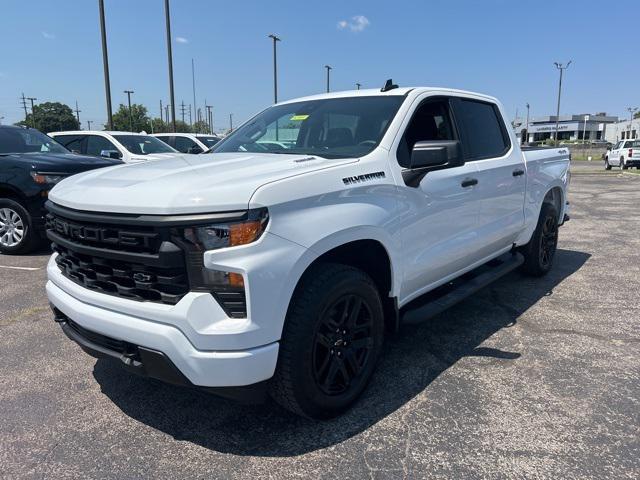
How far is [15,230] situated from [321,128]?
5063 millimetres

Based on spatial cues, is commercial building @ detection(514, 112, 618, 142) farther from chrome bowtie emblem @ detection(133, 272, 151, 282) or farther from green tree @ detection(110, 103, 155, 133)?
chrome bowtie emblem @ detection(133, 272, 151, 282)

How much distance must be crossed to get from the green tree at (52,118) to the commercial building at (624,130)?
284ft

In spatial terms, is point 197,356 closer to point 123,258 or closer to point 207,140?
point 123,258

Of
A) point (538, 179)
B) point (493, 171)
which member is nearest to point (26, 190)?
point (493, 171)

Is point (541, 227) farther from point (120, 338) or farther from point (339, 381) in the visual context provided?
point (120, 338)

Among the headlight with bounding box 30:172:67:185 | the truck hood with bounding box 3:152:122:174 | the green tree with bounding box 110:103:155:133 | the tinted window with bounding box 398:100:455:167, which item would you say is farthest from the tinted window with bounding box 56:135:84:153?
the green tree with bounding box 110:103:155:133

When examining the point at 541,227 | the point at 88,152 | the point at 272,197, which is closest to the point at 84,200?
the point at 272,197

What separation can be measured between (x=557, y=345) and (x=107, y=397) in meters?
3.24

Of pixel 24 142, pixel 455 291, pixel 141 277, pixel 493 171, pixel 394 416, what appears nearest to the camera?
pixel 141 277

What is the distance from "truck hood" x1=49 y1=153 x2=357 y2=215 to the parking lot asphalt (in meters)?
0.89

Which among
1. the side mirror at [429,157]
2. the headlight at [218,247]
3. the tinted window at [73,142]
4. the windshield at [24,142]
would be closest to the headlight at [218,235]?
the headlight at [218,247]

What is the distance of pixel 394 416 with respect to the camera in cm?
292

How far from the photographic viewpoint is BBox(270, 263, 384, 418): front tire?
98.6 inches

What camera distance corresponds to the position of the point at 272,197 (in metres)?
2.37
